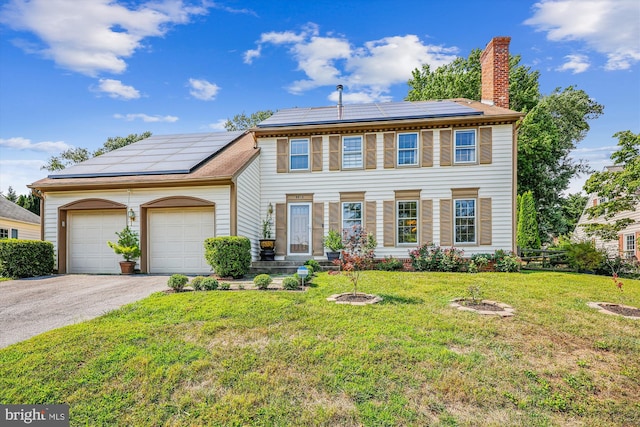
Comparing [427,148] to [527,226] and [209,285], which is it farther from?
[209,285]

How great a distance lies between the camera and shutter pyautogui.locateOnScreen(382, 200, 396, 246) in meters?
12.6

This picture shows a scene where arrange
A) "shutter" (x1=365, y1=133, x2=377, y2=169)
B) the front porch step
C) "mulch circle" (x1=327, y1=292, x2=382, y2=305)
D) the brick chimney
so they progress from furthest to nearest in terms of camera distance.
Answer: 1. the brick chimney
2. "shutter" (x1=365, y1=133, x2=377, y2=169)
3. the front porch step
4. "mulch circle" (x1=327, y1=292, x2=382, y2=305)

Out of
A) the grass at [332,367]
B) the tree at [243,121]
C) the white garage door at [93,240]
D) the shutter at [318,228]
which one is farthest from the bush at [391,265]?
the tree at [243,121]

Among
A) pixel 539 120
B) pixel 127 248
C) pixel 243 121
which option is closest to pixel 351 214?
pixel 127 248

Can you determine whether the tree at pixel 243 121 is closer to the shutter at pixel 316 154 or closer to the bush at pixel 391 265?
the shutter at pixel 316 154

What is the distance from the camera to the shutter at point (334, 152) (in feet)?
43.2

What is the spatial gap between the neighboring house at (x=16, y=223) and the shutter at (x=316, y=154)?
18748mm

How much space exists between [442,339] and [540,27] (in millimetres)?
11816

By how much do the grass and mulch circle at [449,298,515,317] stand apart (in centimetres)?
21

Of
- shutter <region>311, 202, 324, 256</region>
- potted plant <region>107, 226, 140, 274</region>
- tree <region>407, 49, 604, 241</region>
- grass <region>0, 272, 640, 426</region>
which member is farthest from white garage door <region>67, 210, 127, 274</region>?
tree <region>407, 49, 604, 241</region>

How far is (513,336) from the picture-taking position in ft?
15.7

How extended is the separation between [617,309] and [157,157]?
13.9 meters

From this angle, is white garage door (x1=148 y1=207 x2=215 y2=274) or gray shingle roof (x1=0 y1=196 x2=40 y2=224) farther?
gray shingle roof (x1=0 y1=196 x2=40 y2=224)

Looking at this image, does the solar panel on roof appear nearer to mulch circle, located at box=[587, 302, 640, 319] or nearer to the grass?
the grass
